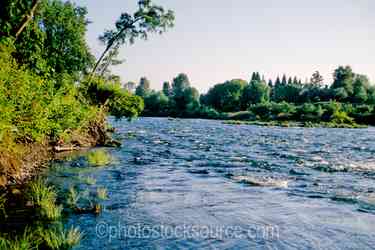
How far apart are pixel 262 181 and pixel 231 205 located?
600 cm

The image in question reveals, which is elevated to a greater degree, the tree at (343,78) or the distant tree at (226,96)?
the tree at (343,78)

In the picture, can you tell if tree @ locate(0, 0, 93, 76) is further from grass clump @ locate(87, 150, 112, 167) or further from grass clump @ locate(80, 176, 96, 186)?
grass clump @ locate(80, 176, 96, 186)

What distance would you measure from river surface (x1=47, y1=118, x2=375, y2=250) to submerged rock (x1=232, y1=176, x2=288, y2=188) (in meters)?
0.06

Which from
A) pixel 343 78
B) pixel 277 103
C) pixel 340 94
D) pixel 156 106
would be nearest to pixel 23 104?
pixel 277 103

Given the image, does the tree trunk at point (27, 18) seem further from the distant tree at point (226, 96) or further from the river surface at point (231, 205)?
the distant tree at point (226, 96)

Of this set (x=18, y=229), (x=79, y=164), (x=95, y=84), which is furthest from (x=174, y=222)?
(x=95, y=84)

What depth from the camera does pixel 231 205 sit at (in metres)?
15.5

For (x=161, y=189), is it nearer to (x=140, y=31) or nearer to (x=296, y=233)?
(x=296, y=233)

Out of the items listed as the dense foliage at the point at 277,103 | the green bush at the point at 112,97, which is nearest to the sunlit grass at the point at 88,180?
the green bush at the point at 112,97

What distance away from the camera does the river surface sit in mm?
11320

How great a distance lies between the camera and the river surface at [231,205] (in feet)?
37.1

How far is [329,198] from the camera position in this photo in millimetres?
17234

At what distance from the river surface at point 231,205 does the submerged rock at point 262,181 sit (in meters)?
Answer: 0.06

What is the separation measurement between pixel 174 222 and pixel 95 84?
1029 inches
